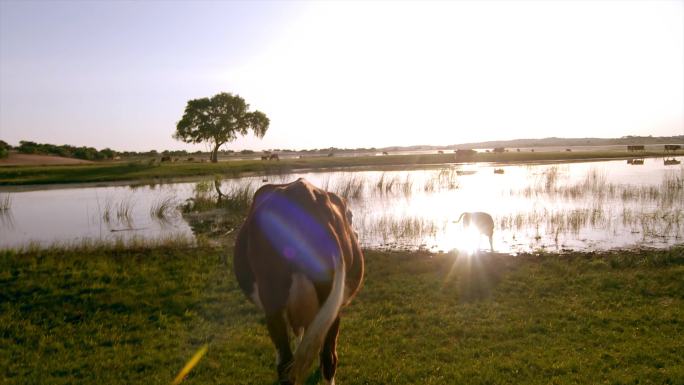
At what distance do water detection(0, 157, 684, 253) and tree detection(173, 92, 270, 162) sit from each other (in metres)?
30.1

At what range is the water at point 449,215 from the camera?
45.9ft

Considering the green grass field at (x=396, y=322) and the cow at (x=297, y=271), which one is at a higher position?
the cow at (x=297, y=271)

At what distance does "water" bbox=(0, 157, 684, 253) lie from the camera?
13977mm

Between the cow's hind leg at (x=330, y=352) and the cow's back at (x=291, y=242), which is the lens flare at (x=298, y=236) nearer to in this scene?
the cow's back at (x=291, y=242)

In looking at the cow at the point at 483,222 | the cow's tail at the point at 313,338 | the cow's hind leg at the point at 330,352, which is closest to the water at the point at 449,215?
the cow at the point at 483,222

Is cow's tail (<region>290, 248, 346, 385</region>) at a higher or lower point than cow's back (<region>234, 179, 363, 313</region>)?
lower

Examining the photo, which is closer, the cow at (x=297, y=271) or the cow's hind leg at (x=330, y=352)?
the cow at (x=297, y=271)

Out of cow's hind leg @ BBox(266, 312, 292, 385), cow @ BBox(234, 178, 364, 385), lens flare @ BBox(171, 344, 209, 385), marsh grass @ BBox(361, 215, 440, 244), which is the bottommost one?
lens flare @ BBox(171, 344, 209, 385)

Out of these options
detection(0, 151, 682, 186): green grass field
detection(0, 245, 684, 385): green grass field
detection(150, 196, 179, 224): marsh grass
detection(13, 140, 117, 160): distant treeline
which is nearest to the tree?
detection(0, 151, 682, 186): green grass field

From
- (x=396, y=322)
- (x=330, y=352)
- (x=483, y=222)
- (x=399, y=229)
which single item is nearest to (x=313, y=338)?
(x=330, y=352)

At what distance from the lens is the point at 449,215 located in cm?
1859

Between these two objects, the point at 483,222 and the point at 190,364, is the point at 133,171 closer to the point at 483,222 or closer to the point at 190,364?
the point at 483,222

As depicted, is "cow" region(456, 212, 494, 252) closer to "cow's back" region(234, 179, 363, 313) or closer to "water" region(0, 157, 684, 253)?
"water" region(0, 157, 684, 253)

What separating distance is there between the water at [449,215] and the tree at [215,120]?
98.6ft
